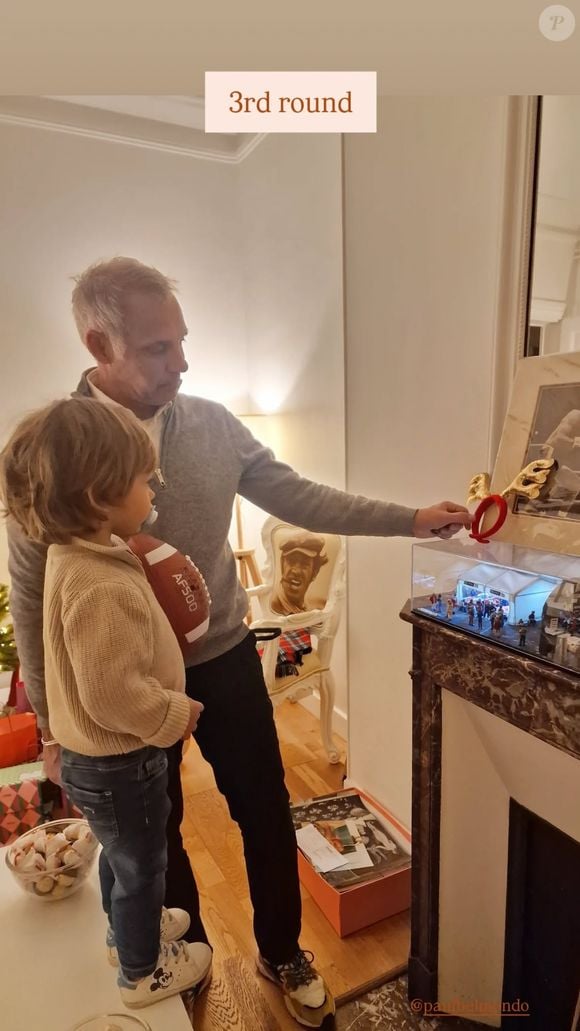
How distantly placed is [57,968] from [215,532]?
754 millimetres

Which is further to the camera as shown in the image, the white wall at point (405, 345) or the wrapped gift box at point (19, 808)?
the wrapped gift box at point (19, 808)

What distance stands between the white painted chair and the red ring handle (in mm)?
978

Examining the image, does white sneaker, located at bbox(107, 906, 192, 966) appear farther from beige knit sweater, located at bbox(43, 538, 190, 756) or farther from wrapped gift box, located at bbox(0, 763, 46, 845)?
wrapped gift box, located at bbox(0, 763, 46, 845)

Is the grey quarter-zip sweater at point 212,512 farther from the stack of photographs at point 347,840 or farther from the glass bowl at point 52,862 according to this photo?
the stack of photographs at point 347,840

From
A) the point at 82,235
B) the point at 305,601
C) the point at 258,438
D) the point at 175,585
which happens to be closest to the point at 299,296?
the point at 258,438

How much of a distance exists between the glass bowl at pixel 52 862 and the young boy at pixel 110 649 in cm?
25

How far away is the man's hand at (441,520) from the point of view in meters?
1.11

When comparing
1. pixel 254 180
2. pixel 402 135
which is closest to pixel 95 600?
pixel 402 135

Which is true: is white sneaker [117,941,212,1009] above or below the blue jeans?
below

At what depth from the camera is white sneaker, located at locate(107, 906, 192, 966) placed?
985 millimetres

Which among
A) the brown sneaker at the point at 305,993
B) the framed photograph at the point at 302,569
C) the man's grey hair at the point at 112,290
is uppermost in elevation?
the man's grey hair at the point at 112,290
